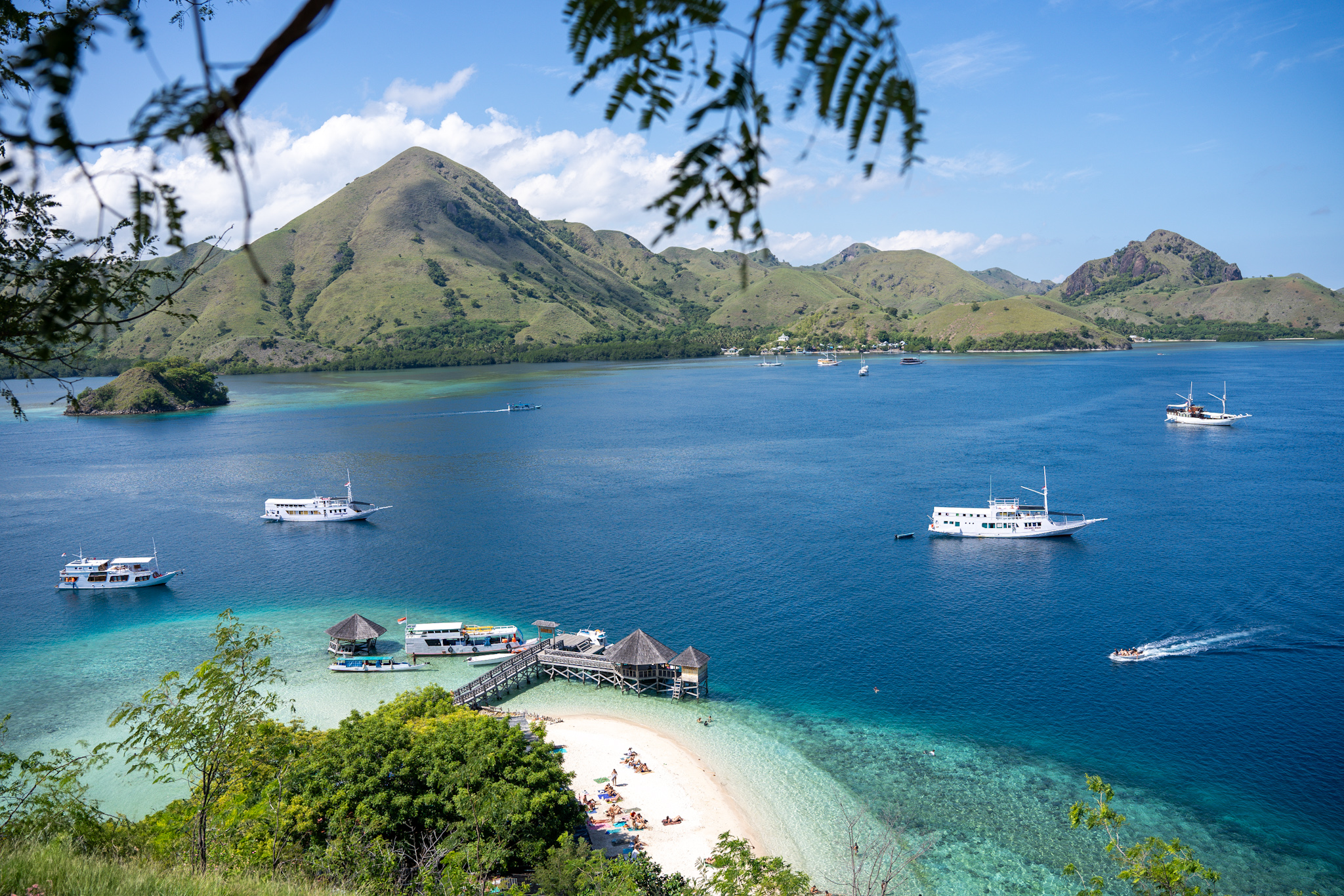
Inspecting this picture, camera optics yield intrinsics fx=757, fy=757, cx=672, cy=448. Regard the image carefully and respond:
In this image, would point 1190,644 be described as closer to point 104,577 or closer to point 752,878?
point 752,878

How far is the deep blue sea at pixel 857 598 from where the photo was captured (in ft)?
89.4

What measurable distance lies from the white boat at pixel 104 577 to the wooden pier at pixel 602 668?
29.7 metres

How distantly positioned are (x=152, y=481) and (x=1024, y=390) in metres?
137

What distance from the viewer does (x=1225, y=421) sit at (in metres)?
97.4

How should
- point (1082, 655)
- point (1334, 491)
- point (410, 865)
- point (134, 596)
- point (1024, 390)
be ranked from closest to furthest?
point (410, 865)
point (1082, 655)
point (134, 596)
point (1334, 491)
point (1024, 390)

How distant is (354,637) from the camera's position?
37.6m

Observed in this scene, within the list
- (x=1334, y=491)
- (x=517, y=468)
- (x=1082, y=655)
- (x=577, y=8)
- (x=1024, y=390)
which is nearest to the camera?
(x=577, y=8)

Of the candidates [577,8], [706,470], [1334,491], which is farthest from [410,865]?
[1334,491]

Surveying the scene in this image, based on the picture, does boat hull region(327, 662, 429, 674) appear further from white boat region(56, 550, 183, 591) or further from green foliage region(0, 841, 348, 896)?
green foliage region(0, 841, 348, 896)

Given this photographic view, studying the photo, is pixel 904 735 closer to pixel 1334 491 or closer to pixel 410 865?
A: pixel 410 865

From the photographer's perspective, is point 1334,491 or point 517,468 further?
point 517,468

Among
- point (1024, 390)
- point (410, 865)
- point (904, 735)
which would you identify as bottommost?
point (904, 735)

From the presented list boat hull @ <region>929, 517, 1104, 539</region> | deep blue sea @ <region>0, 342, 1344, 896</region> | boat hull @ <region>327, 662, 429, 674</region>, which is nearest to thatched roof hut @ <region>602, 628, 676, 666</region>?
deep blue sea @ <region>0, 342, 1344, 896</region>

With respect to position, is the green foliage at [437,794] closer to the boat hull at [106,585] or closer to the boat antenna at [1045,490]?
the boat hull at [106,585]
